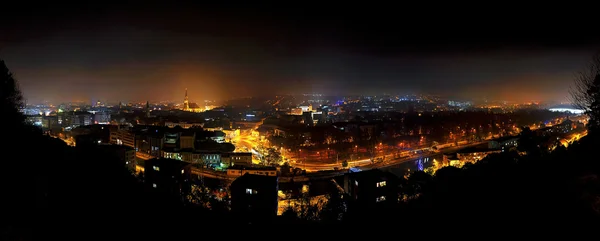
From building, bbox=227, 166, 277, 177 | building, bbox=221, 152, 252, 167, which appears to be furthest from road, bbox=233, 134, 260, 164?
building, bbox=227, 166, 277, 177

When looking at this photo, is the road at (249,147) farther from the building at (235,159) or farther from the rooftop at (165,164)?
the rooftop at (165,164)

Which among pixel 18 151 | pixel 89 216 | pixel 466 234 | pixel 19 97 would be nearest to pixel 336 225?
pixel 466 234

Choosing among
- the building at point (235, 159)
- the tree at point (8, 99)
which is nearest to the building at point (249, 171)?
the building at point (235, 159)

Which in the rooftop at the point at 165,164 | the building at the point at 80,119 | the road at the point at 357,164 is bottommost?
the road at the point at 357,164

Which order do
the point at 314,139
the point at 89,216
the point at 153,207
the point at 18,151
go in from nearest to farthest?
the point at 89,216, the point at 18,151, the point at 153,207, the point at 314,139

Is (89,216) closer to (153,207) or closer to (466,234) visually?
(153,207)

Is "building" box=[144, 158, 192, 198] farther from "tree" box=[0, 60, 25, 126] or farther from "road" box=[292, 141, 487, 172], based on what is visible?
"road" box=[292, 141, 487, 172]

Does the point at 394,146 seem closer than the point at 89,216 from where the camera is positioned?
No

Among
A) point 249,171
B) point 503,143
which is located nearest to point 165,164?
point 249,171
